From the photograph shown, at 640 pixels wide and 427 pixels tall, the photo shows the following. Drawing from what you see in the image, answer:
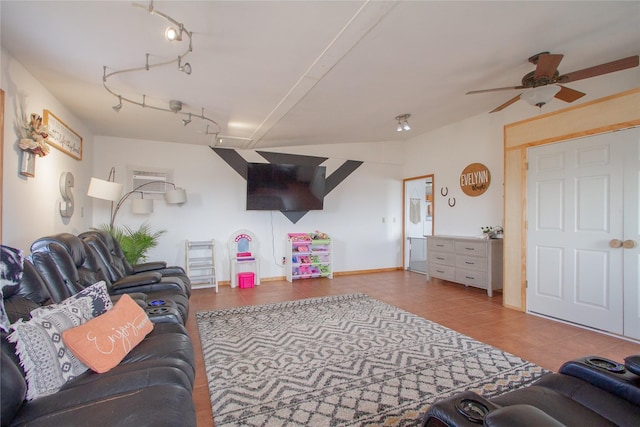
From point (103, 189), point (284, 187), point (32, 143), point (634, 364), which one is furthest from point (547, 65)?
point (103, 189)

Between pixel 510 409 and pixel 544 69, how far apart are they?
9.17ft

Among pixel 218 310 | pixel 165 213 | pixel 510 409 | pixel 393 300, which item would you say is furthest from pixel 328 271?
pixel 510 409

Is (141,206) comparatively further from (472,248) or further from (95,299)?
(472,248)

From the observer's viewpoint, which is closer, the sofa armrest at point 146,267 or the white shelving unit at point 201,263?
the sofa armrest at point 146,267

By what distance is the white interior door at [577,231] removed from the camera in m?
2.93

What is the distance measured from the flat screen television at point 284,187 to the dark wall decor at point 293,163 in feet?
1.18

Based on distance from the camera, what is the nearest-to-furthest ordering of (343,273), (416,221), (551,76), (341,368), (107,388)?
(107,388) < (341,368) < (551,76) < (343,273) < (416,221)

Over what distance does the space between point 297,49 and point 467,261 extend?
12.8 feet

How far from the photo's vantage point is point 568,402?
125 centimetres

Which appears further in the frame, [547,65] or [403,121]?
[403,121]

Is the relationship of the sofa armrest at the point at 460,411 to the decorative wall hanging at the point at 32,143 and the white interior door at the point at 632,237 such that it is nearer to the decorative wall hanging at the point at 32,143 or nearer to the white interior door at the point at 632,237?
the white interior door at the point at 632,237

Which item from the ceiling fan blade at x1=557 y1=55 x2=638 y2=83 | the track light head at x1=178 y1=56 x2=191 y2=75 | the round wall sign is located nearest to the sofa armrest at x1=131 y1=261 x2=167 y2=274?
the track light head at x1=178 y1=56 x2=191 y2=75

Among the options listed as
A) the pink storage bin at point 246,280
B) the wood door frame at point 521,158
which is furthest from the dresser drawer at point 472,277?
the pink storage bin at point 246,280

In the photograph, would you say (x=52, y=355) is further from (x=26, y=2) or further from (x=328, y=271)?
(x=328, y=271)
